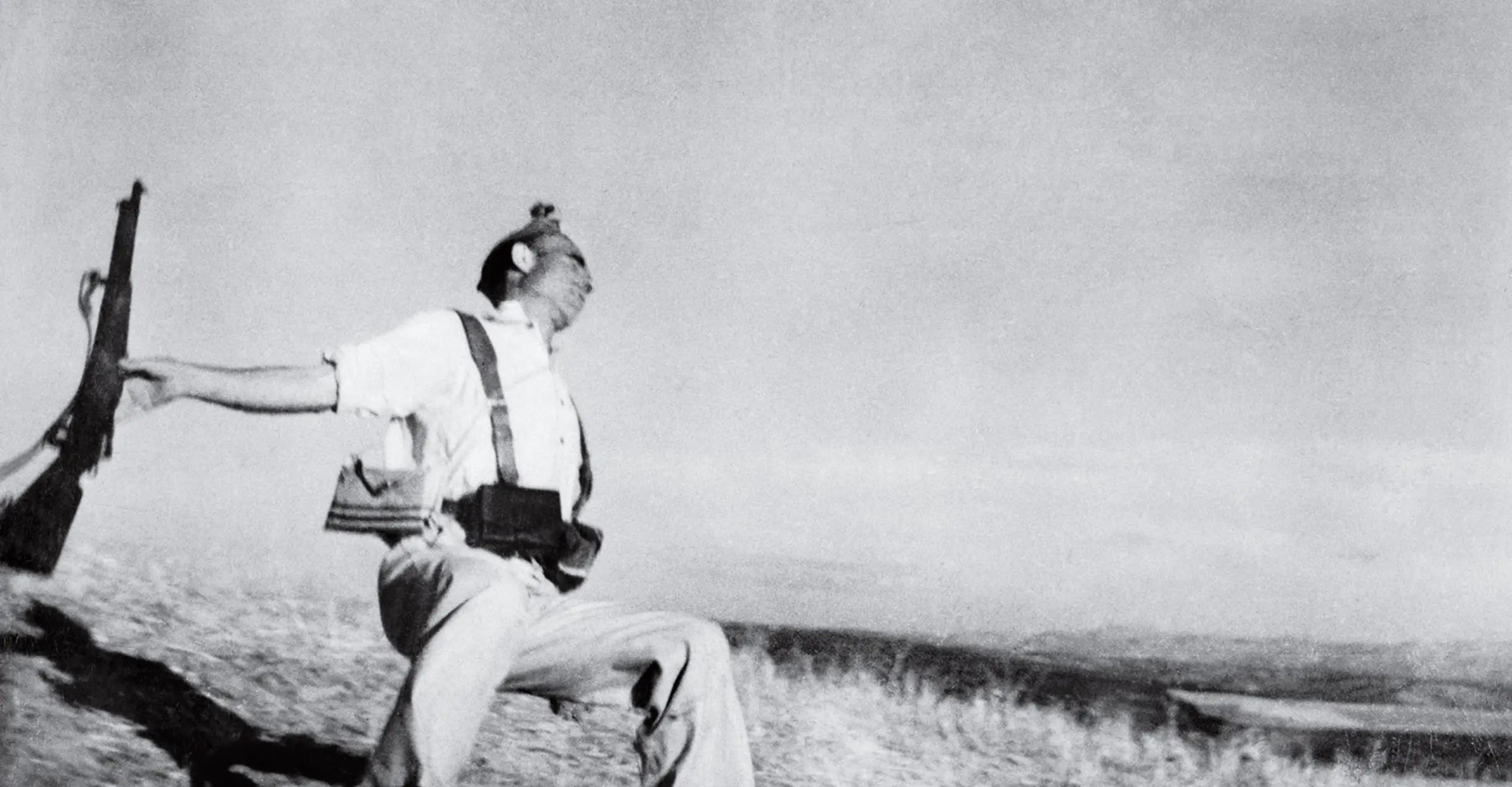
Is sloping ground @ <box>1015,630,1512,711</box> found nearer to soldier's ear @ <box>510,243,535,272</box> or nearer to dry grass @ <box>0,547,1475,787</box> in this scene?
dry grass @ <box>0,547,1475,787</box>

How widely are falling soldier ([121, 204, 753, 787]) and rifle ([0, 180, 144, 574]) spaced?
1.73ft

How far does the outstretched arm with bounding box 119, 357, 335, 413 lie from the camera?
2.52 metres

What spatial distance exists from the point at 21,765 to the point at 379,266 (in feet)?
4.06

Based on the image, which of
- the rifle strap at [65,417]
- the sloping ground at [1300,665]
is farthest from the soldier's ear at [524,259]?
the sloping ground at [1300,665]

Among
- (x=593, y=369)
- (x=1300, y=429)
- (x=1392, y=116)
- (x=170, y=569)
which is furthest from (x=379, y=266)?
(x=1392, y=116)

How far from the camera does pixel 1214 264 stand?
3848 mm

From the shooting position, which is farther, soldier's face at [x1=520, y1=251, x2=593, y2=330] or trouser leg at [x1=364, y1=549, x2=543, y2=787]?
soldier's face at [x1=520, y1=251, x2=593, y2=330]

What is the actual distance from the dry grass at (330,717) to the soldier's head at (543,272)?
771mm

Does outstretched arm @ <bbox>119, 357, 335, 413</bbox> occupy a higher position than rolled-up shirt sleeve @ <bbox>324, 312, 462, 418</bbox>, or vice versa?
rolled-up shirt sleeve @ <bbox>324, 312, 462, 418</bbox>

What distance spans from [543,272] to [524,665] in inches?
32.4

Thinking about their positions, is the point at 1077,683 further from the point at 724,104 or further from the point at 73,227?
the point at 73,227

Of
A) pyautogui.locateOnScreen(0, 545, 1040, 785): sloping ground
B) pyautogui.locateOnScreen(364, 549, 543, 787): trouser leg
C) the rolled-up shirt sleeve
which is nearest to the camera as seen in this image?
pyautogui.locateOnScreen(364, 549, 543, 787): trouser leg

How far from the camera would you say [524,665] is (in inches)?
102

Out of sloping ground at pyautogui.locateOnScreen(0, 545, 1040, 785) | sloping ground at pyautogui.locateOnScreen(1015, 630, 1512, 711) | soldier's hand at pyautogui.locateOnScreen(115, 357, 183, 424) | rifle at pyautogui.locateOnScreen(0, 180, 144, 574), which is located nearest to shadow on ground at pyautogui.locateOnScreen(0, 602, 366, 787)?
sloping ground at pyautogui.locateOnScreen(0, 545, 1040, 785)
